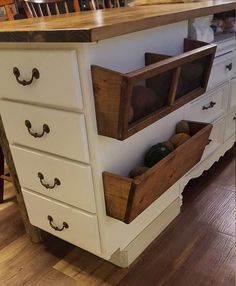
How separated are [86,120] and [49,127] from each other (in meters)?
0.14

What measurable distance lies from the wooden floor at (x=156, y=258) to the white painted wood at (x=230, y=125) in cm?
41

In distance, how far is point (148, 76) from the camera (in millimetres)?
798

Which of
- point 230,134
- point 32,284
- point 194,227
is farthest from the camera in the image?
point 230,134

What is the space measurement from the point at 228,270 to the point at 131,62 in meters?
0.82

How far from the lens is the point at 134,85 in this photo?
0.79 metres

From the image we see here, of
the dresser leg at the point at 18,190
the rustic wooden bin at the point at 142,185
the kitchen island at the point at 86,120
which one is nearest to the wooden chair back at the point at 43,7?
the kitchen island at the point at 86,120

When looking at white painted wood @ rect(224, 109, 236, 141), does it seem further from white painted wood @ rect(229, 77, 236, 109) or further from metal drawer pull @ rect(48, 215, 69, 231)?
metal drawer pull @ rect(48, 215, 69, 231)

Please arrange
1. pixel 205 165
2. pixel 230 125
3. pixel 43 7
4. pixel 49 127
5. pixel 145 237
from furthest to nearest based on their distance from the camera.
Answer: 1. pixel 43 7
2. pixel 230 125
3. pixel 205 165
4. pixel 145 237
5. pixel 49 127

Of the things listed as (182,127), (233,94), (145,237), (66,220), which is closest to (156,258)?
(145,237)

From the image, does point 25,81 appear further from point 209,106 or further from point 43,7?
point 43,7

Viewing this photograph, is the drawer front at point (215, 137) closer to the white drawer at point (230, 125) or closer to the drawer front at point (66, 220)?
the white drawer at point (230, 125)

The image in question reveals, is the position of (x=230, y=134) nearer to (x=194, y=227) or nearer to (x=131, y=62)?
(x=194, y=227)

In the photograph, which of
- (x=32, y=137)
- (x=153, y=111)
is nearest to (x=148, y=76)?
(x=153, y=111)

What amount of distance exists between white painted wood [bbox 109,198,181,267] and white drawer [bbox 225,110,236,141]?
56 cm
